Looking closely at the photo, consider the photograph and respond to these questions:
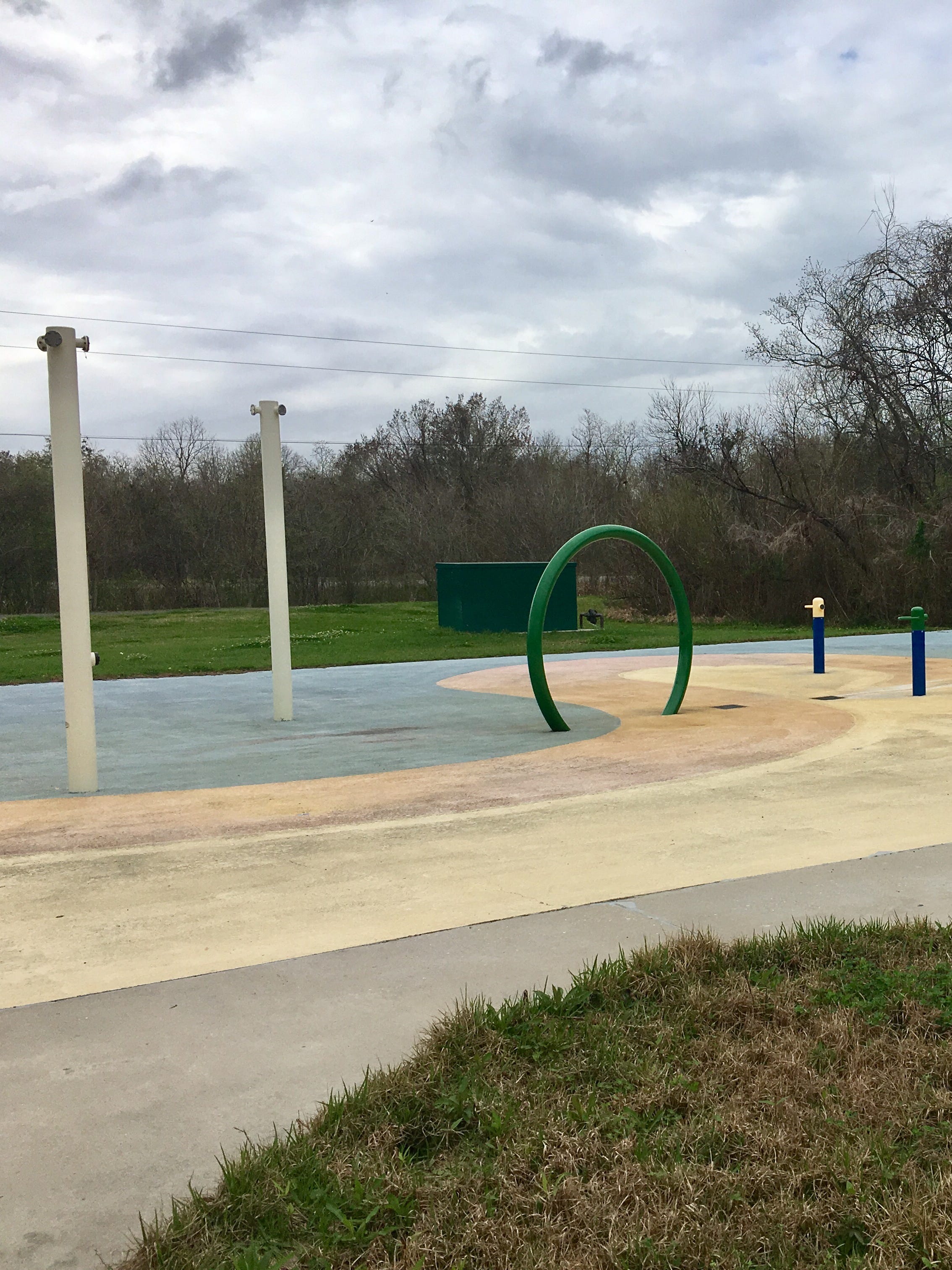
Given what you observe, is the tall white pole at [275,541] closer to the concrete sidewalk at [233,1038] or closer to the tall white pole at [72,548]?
the tall white pole at [72,548]

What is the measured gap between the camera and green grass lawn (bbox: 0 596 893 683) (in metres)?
17.4

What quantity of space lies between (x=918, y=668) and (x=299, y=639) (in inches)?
532

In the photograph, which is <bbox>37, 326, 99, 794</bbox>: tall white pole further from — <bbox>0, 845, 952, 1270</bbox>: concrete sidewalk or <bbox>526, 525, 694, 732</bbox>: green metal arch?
<bbox>0, 845, 952, 1270</bbox>: concrete sidewalk

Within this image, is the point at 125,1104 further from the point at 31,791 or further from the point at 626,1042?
the point at 31,791

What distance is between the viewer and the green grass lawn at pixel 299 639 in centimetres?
1739

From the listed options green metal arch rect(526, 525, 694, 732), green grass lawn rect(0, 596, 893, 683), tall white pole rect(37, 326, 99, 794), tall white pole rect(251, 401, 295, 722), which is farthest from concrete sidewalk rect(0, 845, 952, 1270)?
green grass lawn rect(0, 596, 893, 683)

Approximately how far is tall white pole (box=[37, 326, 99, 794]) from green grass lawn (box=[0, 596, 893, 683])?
7327 millimetres

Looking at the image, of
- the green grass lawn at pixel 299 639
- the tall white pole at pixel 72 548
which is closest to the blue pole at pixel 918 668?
the green grass lawn at pixel 299 639

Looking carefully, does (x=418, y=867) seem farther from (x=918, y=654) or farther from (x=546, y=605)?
(x=918, y=654)

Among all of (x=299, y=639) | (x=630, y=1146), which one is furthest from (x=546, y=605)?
(x=299, y=639)

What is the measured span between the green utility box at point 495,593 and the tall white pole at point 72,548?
48.9 feet

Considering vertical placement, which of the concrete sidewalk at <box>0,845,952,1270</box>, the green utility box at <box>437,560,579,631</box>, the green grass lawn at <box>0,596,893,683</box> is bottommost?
the concrete sidewalk at <box>0,845,952,1270</box>

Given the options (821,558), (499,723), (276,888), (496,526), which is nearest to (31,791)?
(276,888)

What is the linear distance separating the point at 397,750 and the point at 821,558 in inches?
798
